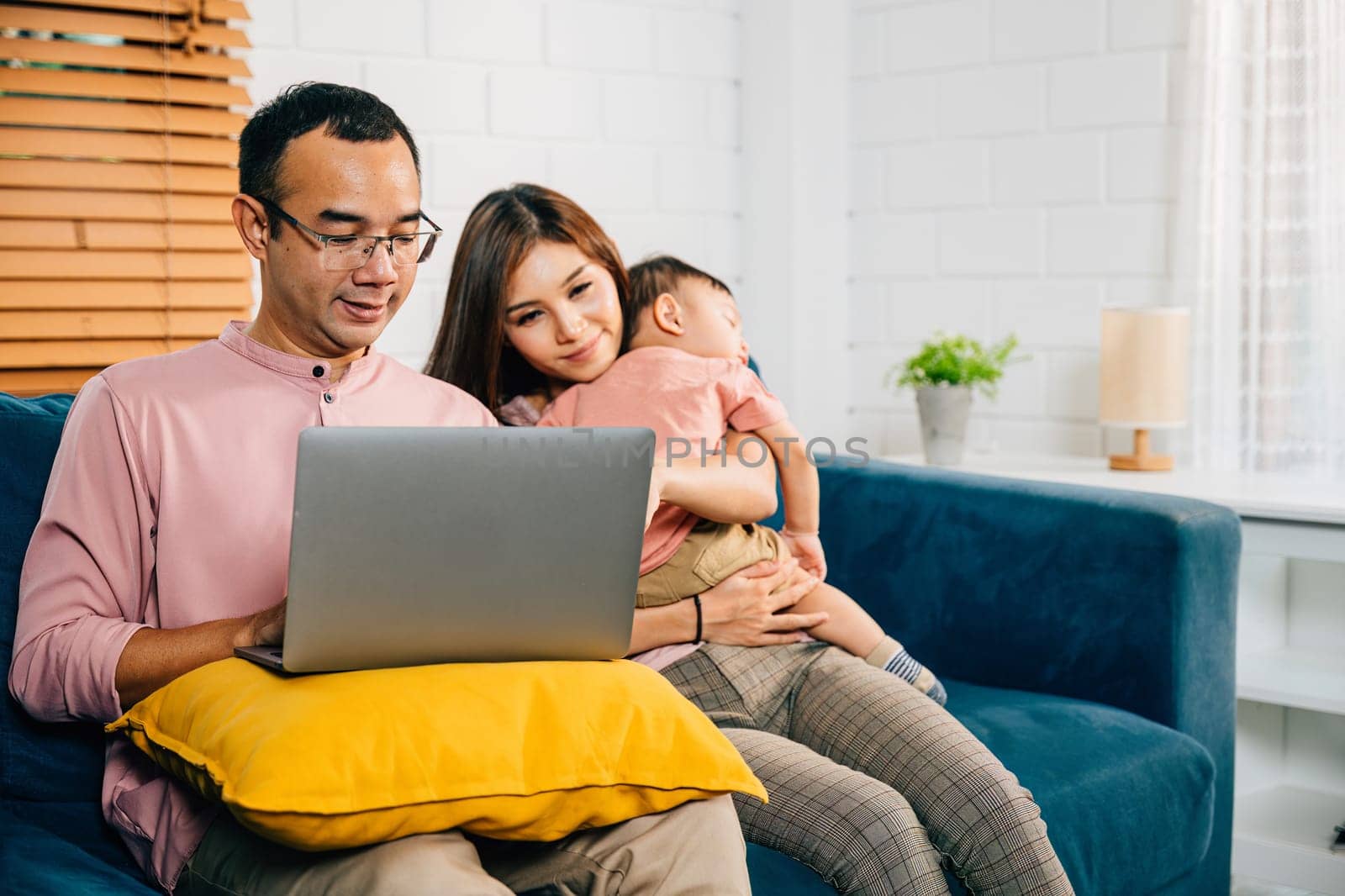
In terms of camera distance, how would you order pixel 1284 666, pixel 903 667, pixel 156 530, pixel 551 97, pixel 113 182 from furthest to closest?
pixel 551 97, pixel 1284 666, pixel 113 182, pixel 903 667, pixel 156 530

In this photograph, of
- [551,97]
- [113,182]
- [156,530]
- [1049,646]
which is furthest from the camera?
[551,97]

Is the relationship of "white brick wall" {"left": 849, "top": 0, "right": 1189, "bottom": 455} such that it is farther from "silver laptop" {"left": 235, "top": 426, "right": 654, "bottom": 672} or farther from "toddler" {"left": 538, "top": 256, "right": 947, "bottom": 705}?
"silver laptop" {"left": 235, "top": 426, "right": 654, "bottom": 672}

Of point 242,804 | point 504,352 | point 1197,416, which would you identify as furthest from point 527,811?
Answer: point 1197,416

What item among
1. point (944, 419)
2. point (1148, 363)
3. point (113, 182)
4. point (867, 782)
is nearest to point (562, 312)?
point (867, 782)

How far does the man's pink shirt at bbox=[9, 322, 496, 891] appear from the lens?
1.28m

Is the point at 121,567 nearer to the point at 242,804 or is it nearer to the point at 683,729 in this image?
the point at 242,804

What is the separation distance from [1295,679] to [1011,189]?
1293 mm

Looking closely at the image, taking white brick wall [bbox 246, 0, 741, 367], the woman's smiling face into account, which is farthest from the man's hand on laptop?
white brick wall [bbox 246, 0, 741, 367]

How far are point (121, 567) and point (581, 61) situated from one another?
6.38 feet

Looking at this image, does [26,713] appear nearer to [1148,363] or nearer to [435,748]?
[435,748]

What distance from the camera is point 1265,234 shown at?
2.64 metres

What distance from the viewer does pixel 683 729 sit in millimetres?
1191

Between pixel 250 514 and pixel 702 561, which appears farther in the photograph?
pixel 702 561

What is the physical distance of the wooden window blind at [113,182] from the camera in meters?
2.16
